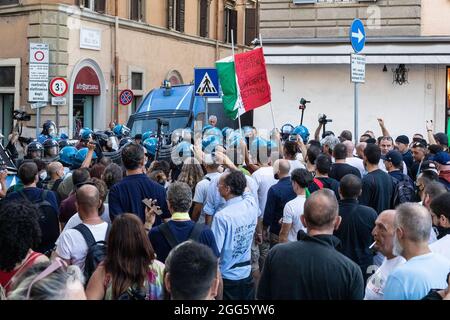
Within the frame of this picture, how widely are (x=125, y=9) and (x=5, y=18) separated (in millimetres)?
Answer: 4948

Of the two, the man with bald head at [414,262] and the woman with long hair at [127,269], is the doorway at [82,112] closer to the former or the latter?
the woman with long hair at [127,269]

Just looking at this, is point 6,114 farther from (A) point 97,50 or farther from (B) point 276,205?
(B) point 276,205

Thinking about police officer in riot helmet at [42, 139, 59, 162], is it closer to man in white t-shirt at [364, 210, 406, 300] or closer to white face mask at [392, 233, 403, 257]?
man in white t-shirt at [364, 210, 406, 300]

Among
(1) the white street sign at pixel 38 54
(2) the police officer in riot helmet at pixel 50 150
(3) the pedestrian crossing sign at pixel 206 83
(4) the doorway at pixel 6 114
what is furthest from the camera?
(4) the doorway at pixel 6 114

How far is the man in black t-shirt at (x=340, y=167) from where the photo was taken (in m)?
8.18

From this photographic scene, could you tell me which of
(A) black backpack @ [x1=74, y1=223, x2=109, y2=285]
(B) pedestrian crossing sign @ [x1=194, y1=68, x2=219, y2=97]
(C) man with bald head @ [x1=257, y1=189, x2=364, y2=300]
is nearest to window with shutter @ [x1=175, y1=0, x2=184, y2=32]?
(B) pedestrian crossing sign @ [x1=194, y1=68, x2=219, y2=97]

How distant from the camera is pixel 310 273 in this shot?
410 centimetres

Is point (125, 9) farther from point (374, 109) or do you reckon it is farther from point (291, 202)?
point (291, 202)

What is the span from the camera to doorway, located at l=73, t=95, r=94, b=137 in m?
23.7

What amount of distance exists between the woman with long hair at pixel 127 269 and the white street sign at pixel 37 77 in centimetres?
1047

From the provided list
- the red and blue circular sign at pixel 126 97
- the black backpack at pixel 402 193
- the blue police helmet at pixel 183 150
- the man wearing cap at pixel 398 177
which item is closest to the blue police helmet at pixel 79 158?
the blue police helmet at pixel 183 150

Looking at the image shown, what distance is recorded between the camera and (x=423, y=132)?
1772cm

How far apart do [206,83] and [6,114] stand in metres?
11.7

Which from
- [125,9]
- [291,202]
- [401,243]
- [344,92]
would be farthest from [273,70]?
[401,243]
